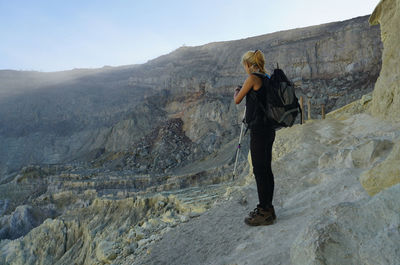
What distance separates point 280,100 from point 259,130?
0.34m

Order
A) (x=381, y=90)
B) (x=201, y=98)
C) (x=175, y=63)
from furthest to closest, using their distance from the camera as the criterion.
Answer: (x=175, y=63) < (x=201, y=98) < (x=381, y=90)

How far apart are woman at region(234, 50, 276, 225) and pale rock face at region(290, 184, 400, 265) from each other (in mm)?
1087

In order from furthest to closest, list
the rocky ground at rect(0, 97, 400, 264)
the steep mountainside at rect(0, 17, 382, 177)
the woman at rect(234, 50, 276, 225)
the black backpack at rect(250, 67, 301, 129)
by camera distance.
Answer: the steep mountainside at rect(0, 17, 382, 177)
the woman at rect(234, 50, 276, 225)
the black backpack at rect(250, 67, 301, 129)
the rocky ground at rect(0, 97, 400, 264)

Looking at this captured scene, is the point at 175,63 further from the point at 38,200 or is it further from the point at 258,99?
the point at 258,99

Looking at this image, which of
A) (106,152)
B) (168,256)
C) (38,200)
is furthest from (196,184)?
(106,152)

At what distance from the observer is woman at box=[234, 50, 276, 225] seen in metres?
2.75

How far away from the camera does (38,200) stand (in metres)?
20.0

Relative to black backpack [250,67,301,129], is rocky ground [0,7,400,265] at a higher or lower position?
lower

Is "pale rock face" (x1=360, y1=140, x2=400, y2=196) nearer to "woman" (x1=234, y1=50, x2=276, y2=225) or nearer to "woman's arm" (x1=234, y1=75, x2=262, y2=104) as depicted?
"woman" (x1=234, y1=50, x2=276, y2=225)

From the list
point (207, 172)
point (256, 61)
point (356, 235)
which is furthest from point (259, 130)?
point (207, 172)

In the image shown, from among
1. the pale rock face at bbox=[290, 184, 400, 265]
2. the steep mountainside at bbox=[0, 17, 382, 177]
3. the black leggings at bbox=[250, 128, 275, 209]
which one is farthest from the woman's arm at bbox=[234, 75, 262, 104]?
the steep mountainside at bbox=[0, 17, 382, 177]

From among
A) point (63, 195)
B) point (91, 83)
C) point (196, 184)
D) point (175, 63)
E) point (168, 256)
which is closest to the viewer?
point (168, 256)

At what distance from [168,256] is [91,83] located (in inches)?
1945

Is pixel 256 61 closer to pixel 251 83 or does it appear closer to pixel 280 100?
pixel 251 83
